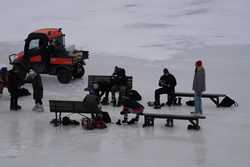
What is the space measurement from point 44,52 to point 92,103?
20.4 feet

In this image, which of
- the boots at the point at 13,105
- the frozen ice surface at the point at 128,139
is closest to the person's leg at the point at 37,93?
the frozen ice surface at the point at 128,139

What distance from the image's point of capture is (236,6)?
130 feet

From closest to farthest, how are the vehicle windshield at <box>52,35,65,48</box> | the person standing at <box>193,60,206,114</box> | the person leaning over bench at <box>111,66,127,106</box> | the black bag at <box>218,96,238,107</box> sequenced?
the person standing at <box>193,60,206,114</box> < the black bag at <box>218,96,238,107</box> < the person leaning over bench at <box>111,66,127,106</box> < the vehicle windshield at <box>52,35,65,48</box>

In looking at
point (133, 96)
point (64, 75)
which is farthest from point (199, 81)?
point (64, 75)

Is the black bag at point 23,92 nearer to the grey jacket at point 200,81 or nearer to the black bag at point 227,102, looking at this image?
the grey jacket at point 200,81

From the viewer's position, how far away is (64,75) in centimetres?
1856

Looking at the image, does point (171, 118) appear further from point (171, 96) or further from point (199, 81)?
point (171, 96)

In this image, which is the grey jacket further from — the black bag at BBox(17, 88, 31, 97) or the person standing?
the black bag at BBox(17, 88, 31, 97)

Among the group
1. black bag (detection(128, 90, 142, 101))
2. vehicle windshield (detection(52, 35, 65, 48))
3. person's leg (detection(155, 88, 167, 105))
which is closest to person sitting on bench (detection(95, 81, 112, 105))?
black bag (detection(128, 90, 142, 101))

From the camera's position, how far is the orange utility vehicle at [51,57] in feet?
61.1

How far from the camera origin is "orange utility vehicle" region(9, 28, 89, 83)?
61.1 feet

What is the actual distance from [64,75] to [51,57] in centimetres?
81

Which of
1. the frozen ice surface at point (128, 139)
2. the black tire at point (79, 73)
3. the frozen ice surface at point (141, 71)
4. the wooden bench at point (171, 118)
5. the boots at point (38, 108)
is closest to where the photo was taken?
the frozen ice surface at point (128, 139)

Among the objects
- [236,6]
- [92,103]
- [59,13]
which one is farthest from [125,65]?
[236,6]
